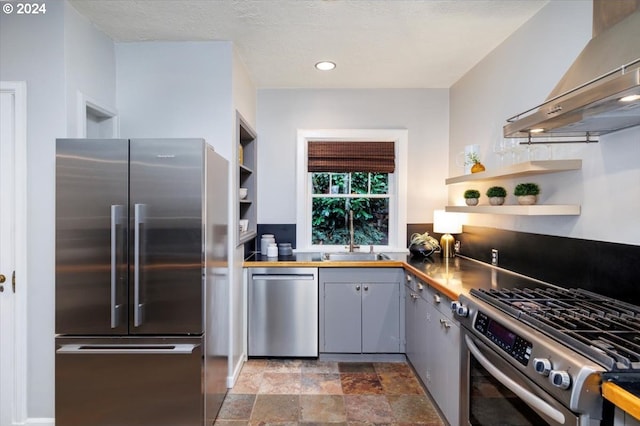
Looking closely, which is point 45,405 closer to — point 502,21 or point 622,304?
point 622,304

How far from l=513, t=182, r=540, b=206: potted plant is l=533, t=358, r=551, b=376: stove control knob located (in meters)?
1.28

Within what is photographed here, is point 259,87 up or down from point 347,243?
up

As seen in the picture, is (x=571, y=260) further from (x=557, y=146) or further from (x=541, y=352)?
(x=541, y=352)

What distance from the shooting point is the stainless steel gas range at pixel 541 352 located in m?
1.08

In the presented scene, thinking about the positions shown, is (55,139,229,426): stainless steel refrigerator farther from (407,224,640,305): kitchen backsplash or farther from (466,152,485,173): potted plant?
(407,224,640,305): kitchen backsplash

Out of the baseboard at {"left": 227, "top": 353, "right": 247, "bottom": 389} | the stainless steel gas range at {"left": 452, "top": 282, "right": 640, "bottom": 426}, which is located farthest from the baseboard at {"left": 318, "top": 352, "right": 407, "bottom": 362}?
the stainless steel gas range at {"left": 452, "top": 282, "right": 640, "bottom": 426}

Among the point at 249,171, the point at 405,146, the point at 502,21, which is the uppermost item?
the point at 502,21

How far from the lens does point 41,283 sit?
221 cm

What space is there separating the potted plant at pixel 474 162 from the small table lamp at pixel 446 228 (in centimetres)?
71

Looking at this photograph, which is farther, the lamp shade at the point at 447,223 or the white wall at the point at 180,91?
the lamp shade at the point at 447,223

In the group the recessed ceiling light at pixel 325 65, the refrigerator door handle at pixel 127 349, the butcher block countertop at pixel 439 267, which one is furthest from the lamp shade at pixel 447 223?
the refrigerator door handle at pixel 127 349

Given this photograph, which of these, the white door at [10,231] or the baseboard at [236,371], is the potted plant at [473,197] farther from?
the white door at [10,231]

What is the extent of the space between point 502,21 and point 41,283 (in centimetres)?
345

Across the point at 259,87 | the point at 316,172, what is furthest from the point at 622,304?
the point at 259,87
